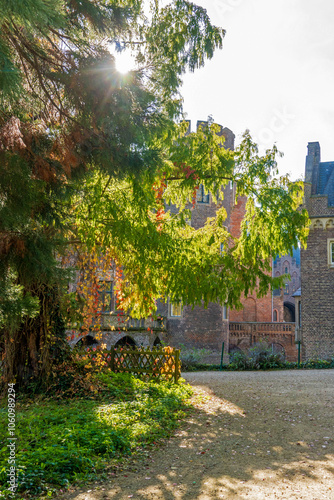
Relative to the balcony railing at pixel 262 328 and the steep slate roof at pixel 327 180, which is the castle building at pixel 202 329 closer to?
the balcony railing at pixel 262 328

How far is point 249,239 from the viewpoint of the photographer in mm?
10734

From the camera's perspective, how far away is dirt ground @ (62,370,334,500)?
4336 millimetres

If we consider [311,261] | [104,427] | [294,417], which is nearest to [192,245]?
[294,417]

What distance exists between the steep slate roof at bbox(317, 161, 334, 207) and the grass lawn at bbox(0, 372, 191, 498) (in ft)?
55.9

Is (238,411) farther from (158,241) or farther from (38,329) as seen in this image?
(38,329)

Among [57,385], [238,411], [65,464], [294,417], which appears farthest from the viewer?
[57,385]

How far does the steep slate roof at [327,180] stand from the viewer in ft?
77.9

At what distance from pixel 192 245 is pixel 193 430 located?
470cm

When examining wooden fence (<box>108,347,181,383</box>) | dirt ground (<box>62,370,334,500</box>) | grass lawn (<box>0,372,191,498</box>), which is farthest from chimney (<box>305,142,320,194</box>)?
grass lawn (<box>0,372,191,498</box>)

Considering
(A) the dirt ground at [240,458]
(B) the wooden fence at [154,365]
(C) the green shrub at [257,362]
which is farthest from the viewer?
(C) the green shrub at [257,362]

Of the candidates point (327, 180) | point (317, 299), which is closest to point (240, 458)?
point (317, 299)

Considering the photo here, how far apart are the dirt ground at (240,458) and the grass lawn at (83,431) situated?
275mm

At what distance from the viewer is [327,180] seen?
24625 millimetres

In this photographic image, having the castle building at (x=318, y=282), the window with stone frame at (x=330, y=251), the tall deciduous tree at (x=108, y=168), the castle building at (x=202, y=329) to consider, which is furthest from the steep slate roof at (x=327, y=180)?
the tall deciduous tree at (x=108, y=168)
